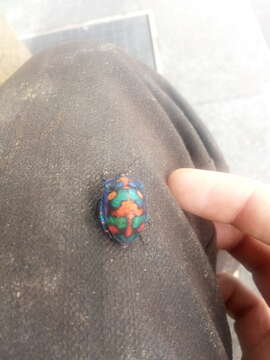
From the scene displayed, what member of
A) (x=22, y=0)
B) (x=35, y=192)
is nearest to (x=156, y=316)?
(x=35, y=192)

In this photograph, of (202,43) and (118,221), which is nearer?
(118,221)

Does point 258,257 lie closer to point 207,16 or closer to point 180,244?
point 180,244

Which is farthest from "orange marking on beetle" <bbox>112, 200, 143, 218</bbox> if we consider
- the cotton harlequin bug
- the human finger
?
the human finger

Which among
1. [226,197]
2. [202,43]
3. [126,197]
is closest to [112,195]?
[126,197]

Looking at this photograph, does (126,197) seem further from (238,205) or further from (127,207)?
(238,205)

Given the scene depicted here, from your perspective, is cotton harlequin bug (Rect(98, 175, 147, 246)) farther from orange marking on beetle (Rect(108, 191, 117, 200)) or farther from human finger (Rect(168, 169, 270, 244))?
human finger (Rect(168, 169, 270, 244))

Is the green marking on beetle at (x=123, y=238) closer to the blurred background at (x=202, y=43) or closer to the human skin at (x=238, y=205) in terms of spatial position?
the human skin at (x=238, y=205)
